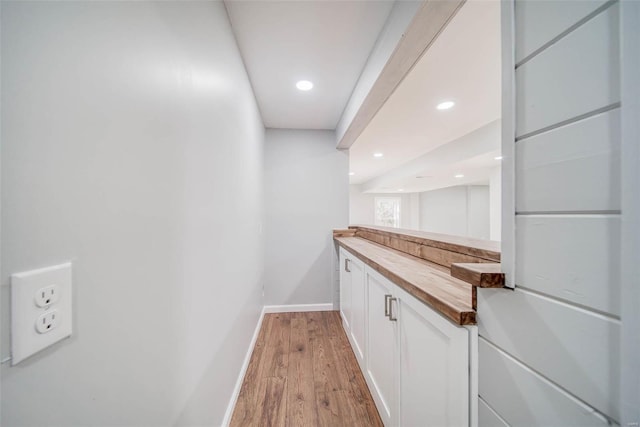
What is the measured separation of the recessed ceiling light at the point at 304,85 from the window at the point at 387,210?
7.97m

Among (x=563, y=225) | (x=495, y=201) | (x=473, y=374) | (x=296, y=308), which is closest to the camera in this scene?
(x=563, y=225)

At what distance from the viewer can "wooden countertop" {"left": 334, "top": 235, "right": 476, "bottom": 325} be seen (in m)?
0.72

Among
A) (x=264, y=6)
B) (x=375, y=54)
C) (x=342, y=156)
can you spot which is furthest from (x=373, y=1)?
(x=342, y=156)

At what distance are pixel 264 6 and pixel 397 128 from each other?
2280 millimetres

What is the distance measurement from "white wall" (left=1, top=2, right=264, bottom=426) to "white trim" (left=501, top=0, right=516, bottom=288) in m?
0.92

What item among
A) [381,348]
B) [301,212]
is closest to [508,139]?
[381,348]

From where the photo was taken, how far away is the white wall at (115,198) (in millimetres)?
370

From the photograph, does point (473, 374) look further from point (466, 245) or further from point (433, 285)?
point (466, 245)

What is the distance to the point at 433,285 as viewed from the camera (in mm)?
941

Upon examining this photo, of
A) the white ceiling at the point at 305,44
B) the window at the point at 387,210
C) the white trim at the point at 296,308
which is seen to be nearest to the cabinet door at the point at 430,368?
the white ceiling at the point at 305,44

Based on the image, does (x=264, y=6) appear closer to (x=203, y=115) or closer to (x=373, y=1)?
(x=373, y=1)

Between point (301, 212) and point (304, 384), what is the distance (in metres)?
1.82

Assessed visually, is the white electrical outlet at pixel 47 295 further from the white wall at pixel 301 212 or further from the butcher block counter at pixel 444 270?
the white wall at pixel 301 212

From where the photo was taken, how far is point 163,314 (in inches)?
28.5
